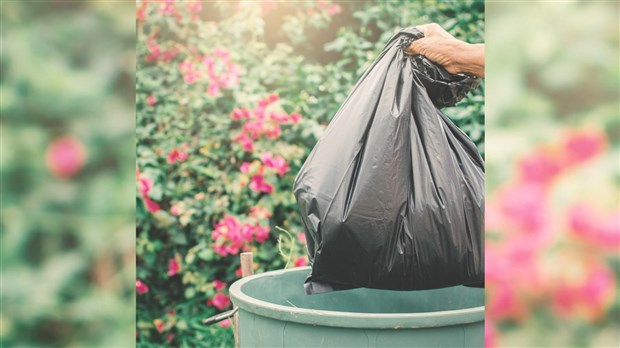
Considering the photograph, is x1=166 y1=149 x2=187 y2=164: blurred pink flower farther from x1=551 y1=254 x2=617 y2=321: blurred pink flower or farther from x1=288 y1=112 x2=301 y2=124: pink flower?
x1=551 y1=254 x2=617 y2=321: blurred pink flower

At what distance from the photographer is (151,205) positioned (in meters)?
3.16

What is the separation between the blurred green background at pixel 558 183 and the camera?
43 centimetres

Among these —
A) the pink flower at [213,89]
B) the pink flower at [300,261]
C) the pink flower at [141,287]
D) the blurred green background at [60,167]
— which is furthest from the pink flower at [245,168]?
the blurred green background at [60,167]

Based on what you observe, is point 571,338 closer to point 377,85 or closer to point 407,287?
point 407,287

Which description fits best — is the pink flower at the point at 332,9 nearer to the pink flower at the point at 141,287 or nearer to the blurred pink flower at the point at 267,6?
the blurred pink flower at the point at 267,6

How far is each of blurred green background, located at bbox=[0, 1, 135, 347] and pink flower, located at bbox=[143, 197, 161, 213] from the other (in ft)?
9.06

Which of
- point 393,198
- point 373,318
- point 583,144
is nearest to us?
point 583,144

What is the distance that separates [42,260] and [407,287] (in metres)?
1.14

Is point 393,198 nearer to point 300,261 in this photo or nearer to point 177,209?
point 300,261

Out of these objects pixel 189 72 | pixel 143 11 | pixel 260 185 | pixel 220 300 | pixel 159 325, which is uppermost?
pixel 143 11

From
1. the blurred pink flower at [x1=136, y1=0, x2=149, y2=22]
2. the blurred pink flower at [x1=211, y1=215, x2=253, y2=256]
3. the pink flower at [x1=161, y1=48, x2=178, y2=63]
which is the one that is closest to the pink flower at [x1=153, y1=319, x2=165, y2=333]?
the blurred pink flower at [x1=211, y1=215, x2=253, y2=256]

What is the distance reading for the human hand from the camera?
1.47m

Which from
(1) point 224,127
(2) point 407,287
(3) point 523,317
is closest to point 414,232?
A: (2) point 407,287

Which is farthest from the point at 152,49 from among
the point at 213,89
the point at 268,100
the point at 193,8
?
the point at 268,100
